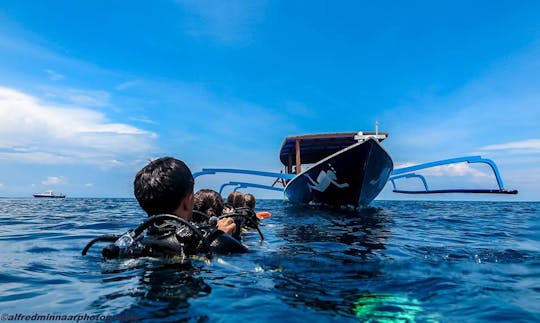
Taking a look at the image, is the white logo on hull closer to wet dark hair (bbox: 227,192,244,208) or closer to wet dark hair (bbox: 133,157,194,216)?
wet dark hair (bbox: 227,192,244,208)

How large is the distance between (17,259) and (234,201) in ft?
16.4

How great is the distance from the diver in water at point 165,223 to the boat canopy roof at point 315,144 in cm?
1693

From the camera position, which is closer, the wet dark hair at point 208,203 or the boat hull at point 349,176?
the wet dark hair at point 208,203

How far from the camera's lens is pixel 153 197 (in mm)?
3328

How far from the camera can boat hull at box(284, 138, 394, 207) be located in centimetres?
1631

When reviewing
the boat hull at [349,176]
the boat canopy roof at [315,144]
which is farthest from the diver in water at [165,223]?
the boat canopy roof at [315,144]

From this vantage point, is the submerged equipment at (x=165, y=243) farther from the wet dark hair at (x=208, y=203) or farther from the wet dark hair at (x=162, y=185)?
the wet dark hair at (x=208, y=203)

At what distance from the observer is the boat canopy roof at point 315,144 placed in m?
21.8

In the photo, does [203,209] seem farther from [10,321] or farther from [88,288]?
[10,321]

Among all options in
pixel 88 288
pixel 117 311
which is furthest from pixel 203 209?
pixel 117 311

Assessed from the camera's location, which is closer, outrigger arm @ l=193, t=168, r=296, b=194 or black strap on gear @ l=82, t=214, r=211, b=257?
black strap on gear @ l=82, t=214, r=211, b=257

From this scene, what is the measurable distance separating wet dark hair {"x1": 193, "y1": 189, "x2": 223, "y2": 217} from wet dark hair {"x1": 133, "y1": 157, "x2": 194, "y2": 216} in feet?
8.28

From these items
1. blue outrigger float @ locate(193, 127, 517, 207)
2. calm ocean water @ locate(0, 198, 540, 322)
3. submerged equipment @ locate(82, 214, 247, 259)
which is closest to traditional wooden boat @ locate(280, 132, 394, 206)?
blue outrigger float @ locate(193, 127, 517, 207)

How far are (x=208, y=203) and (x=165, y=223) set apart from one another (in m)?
2.65
